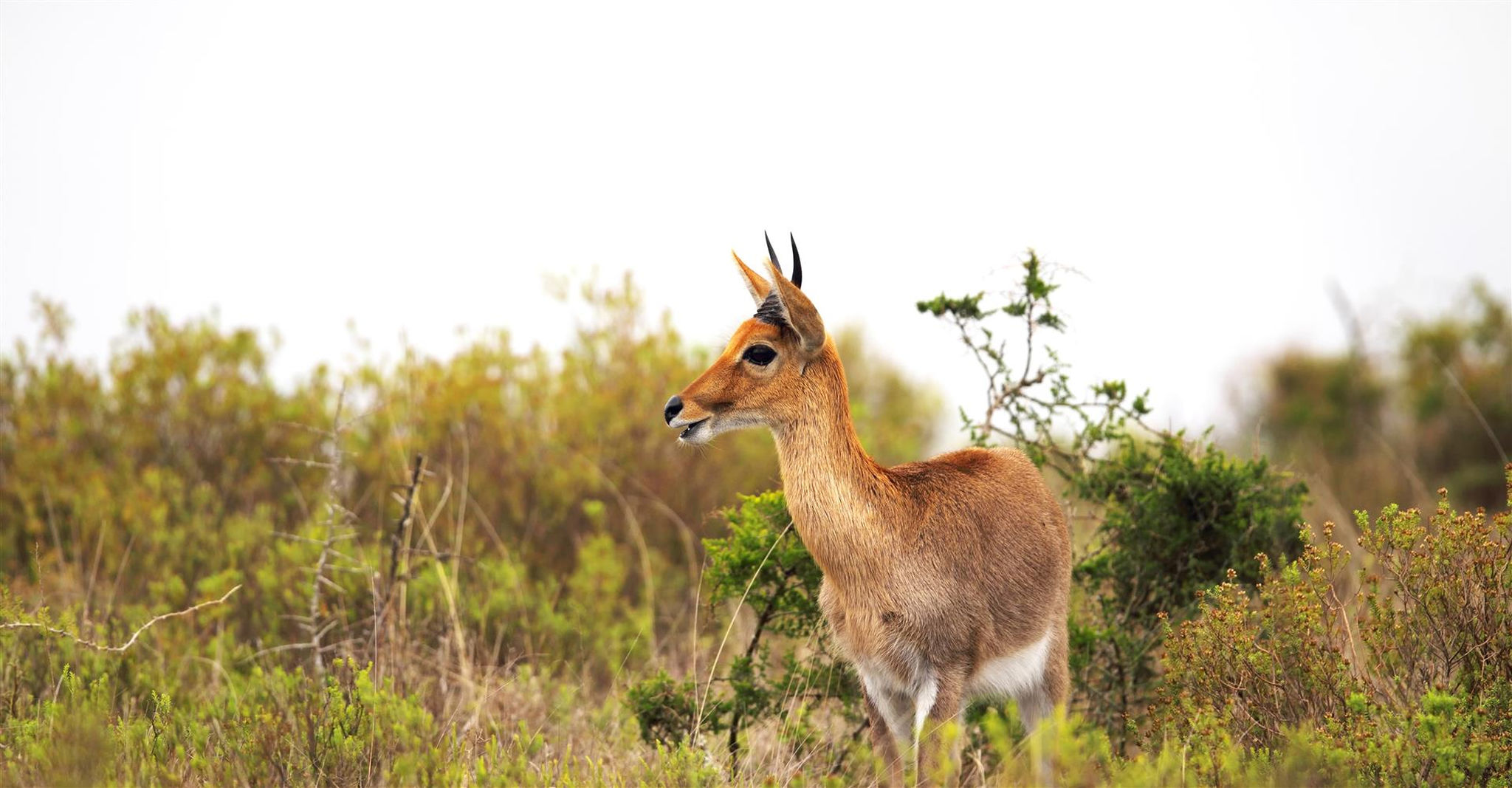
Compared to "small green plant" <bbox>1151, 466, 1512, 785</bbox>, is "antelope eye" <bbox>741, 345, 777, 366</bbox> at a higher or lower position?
higher

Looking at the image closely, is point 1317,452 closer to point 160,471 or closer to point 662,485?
point 662,485

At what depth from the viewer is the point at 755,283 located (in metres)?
5.42

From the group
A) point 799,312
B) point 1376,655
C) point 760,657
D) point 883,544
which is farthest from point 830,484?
point 1376,655

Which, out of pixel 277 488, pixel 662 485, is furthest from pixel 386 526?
pixel 662 485

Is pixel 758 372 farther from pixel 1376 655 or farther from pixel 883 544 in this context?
pixel 1376 655


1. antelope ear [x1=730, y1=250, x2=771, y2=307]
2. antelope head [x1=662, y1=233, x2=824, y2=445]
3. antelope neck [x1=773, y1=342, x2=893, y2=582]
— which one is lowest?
antelope neck [x1=773, y1=342, x2=893, y2=582]

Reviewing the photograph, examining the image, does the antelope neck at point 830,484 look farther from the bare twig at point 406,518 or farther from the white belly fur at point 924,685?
the bare twig at point 406,518

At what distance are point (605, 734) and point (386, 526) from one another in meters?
3.70

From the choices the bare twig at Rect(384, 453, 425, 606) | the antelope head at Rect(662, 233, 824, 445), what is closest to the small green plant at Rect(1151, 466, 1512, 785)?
the antelope head at Rect(662, 233, 824, 445)

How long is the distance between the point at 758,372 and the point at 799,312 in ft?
1.02

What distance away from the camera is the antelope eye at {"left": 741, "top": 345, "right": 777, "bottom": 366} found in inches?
212

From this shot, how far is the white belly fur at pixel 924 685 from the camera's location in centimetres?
518

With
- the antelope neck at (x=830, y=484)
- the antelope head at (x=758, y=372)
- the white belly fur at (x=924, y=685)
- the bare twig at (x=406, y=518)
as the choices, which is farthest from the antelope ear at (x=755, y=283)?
the bare twig at (x=406, y=518)

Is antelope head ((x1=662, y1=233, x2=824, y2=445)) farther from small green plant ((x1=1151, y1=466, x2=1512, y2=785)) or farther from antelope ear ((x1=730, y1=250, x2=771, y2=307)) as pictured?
small green plant ((x1=1151, y1=466, x2=1512, y2=785))
